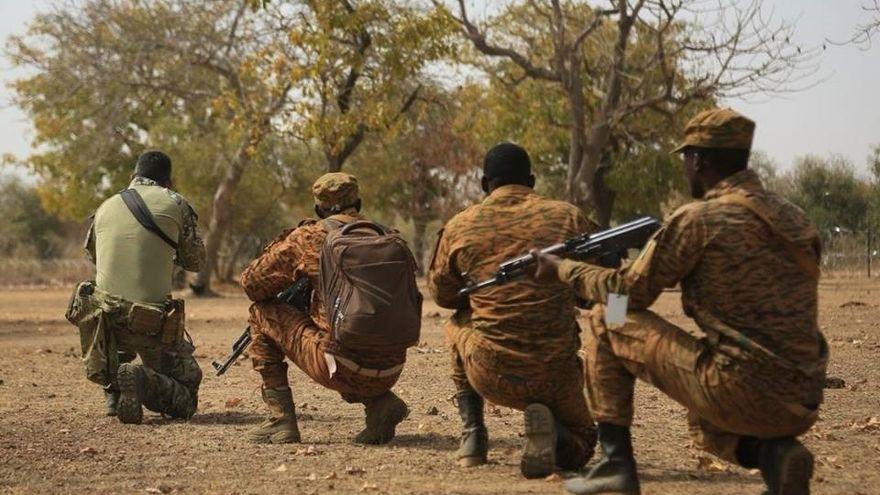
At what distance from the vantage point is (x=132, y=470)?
757 cm

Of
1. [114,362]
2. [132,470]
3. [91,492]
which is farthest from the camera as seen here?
[114,362]

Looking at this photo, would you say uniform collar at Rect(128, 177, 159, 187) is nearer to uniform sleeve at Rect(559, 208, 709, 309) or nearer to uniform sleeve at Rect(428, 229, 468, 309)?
uniform sleeve at Rect(428, 229, 468, 309)

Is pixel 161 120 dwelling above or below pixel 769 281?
above

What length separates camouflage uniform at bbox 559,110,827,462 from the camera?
18.8ft

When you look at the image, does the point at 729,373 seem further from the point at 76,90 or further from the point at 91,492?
the point at 76,90

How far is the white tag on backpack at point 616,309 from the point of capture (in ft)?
19.3

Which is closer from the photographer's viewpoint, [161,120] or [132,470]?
[132,470]

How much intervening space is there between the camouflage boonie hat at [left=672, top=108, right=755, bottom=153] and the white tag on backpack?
2.29 feet

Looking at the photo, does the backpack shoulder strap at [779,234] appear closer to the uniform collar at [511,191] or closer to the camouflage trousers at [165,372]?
the uniform collar at [511,191]

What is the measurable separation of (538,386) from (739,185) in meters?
1.61

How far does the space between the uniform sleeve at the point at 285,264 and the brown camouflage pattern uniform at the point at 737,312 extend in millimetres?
2734

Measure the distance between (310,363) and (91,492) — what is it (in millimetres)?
1735

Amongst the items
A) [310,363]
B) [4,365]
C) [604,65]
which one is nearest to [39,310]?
[604,65]

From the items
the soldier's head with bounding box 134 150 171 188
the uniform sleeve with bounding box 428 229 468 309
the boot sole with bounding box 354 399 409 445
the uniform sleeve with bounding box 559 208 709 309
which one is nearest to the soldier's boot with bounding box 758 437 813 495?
the uniform sleeve with bounding box 559 208 709 309
